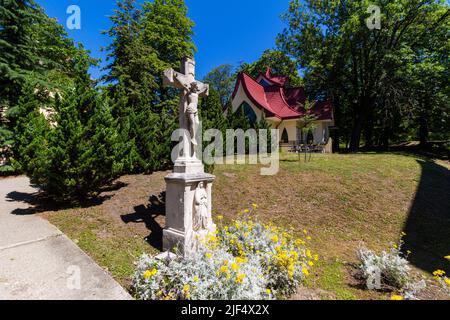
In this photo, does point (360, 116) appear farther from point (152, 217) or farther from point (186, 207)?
point (186, 207)

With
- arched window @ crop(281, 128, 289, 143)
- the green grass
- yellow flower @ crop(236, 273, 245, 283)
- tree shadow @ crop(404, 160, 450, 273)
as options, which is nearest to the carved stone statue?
yellow flower @ crop(236, 273, 245, 283)

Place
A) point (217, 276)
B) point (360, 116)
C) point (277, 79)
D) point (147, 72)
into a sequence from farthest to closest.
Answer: point (277, 79), point (360, 116), point (147, 72), point (217, 276)

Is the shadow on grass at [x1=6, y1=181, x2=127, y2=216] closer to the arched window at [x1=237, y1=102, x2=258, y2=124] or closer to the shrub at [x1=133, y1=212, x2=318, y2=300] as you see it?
the shrub at [x1=133, y1=212, x2=318, y2=300]

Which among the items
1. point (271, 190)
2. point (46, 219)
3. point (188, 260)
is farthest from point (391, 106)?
point (46, 219)

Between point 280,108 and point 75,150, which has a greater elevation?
point 280,108

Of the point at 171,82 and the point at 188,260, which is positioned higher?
the point at 171,82

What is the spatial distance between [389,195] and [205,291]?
314 inches

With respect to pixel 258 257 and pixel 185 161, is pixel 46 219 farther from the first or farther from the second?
pixel 258 257

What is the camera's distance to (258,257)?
3574 millimetres

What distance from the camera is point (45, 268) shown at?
10.5ft

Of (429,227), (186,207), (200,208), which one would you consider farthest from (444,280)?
(186,207)

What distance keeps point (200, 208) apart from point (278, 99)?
64.5ft

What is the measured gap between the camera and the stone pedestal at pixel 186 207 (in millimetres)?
3979

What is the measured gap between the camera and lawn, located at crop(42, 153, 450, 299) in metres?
4.11
